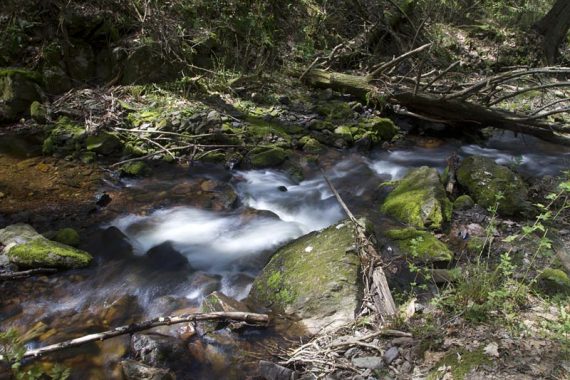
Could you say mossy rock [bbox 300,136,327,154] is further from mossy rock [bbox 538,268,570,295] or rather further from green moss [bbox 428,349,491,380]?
green moss [bbox 428,349,491,380]

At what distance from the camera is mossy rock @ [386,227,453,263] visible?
4.45m

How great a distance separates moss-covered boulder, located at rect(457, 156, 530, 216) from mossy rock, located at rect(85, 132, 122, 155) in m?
5.27

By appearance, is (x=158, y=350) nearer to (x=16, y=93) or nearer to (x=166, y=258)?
(x=166, y=258)

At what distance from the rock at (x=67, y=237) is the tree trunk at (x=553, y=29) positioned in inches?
585

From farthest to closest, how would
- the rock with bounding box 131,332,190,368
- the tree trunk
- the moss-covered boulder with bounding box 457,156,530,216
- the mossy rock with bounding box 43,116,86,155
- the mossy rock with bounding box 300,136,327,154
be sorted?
the tree trunk, the mossy rock with bounding box 300,136,327,154, the mossy rock with bounding box 43,116,86,155, the moss-covered boulder with bounding box 457,156,530,216, the rock with bounding box 131,332,190,368

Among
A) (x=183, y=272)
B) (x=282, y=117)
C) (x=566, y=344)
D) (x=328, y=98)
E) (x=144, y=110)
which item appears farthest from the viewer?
(x=328, y=98)

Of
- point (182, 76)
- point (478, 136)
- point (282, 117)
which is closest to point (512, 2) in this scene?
point (478, 136)

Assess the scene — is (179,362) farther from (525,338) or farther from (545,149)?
(545,149)

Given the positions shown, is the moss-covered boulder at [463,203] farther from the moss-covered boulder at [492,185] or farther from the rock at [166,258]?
the rock at [166,258]

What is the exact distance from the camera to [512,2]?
16156 millimetres

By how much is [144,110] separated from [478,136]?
6.57 meters

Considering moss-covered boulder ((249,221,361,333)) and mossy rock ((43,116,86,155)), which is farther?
mossy rock ((43,116,86,155))

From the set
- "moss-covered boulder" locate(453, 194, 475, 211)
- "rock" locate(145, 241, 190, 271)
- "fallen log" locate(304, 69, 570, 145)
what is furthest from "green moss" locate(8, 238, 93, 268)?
"fallen log" locate(304, 69, 570, 145)

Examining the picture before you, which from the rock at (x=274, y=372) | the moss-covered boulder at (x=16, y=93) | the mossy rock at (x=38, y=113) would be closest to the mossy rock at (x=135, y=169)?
the mossy rock at (x=38, y=113)
